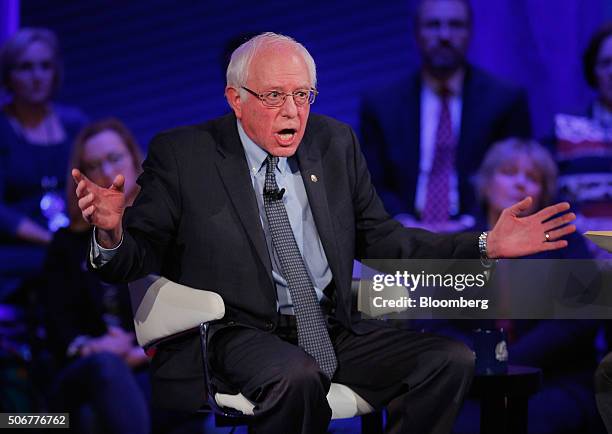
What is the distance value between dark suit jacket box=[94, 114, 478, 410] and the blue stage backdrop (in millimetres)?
1980

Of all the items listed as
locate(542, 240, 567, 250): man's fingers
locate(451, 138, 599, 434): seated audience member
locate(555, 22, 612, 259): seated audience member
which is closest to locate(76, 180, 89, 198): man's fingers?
locate(542, 240, 567, 250): man's fingers

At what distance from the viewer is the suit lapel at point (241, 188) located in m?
2.86

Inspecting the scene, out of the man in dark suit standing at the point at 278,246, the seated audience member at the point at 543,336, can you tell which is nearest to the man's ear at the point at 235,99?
the man in dark suit standing at the point at 278,246

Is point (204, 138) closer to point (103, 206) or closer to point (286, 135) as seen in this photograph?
point (286, 135)

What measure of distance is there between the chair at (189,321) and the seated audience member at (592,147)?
189cm

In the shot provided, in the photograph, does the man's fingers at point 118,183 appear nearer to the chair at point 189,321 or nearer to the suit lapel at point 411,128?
the chair at point 189,321

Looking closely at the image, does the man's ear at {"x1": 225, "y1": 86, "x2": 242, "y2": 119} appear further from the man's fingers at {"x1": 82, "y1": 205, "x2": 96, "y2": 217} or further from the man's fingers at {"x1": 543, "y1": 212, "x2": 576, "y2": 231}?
the man's fingers at {"x1": 543, "y1": 212, "x2": 576, "y2": 231}

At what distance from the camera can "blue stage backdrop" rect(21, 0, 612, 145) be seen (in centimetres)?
498

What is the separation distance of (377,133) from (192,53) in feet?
3.61

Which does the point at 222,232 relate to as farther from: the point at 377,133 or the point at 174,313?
the point at 377,133

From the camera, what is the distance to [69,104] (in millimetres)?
5168

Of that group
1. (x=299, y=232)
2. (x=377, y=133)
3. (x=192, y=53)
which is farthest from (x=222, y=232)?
(x=192, y=53)

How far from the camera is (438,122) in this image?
470 cm

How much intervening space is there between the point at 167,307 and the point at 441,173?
211cm
